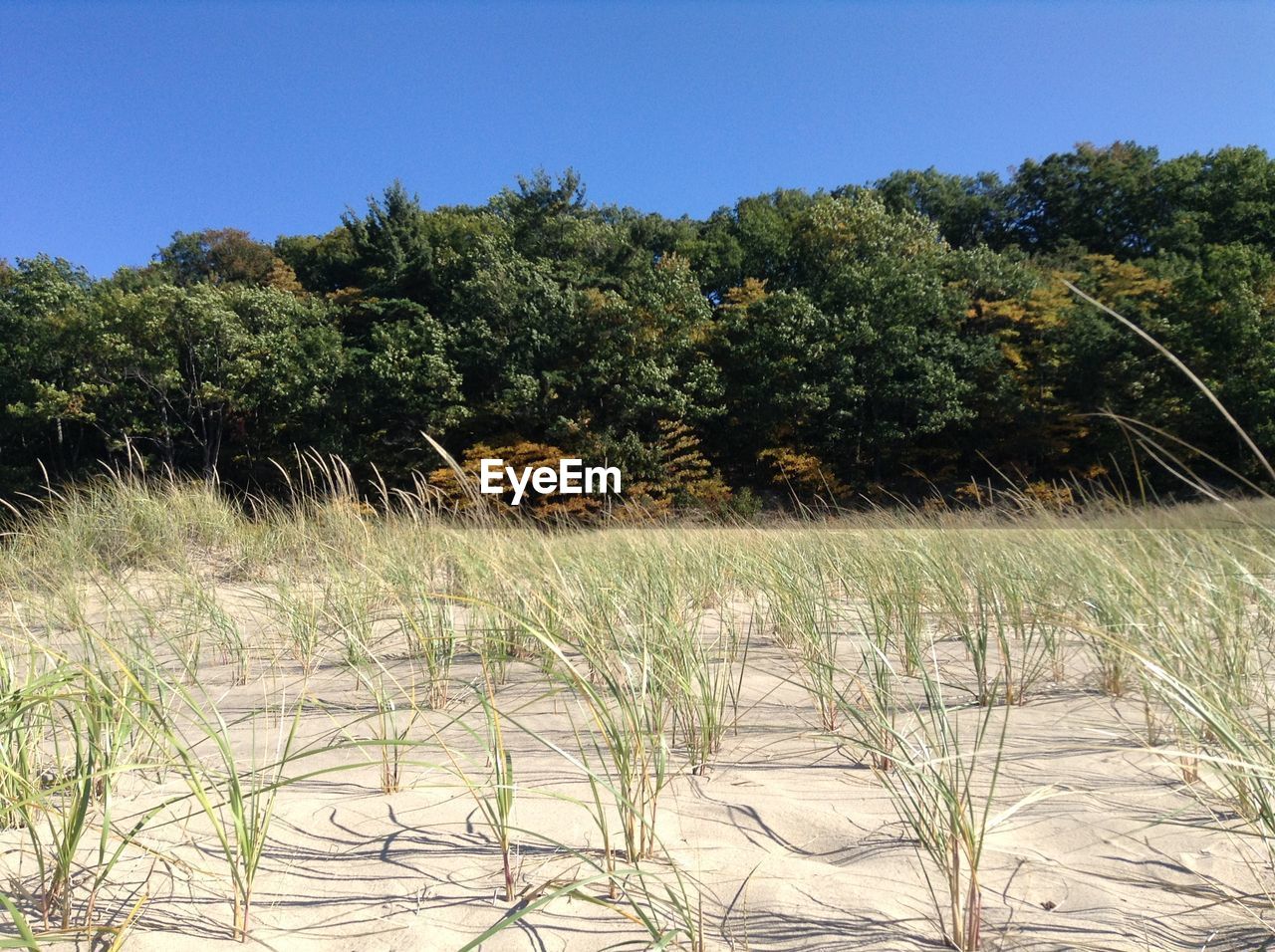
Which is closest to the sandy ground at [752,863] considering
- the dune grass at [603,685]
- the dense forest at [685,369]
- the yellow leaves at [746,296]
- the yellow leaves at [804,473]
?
the dune grass at [603,685]

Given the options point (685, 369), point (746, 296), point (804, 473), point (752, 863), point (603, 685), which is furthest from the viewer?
point (746, 296)

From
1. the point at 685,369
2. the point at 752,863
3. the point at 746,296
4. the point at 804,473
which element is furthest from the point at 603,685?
the point at 746,296

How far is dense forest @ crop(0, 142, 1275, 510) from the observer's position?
1839 centimetres

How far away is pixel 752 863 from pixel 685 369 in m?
19.6

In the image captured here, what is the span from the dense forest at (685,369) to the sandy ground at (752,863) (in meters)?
15.1

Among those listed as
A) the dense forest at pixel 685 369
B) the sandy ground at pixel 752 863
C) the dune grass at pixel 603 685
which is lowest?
the sandy ground at pixel 752 863

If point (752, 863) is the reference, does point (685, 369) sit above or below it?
above

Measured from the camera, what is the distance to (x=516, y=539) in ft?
11.6

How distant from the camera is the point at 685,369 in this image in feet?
67.2

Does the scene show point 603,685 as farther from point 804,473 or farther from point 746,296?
point 746,296

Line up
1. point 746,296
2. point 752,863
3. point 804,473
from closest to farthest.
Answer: point 752,863 → point 804,473 → point 746,296

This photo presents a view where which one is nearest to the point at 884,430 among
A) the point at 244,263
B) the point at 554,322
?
the point at 554,322

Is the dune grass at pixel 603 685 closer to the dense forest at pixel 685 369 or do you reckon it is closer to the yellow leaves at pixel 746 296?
the dense forest at pixel 685 369

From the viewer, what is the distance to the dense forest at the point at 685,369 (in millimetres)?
18391
